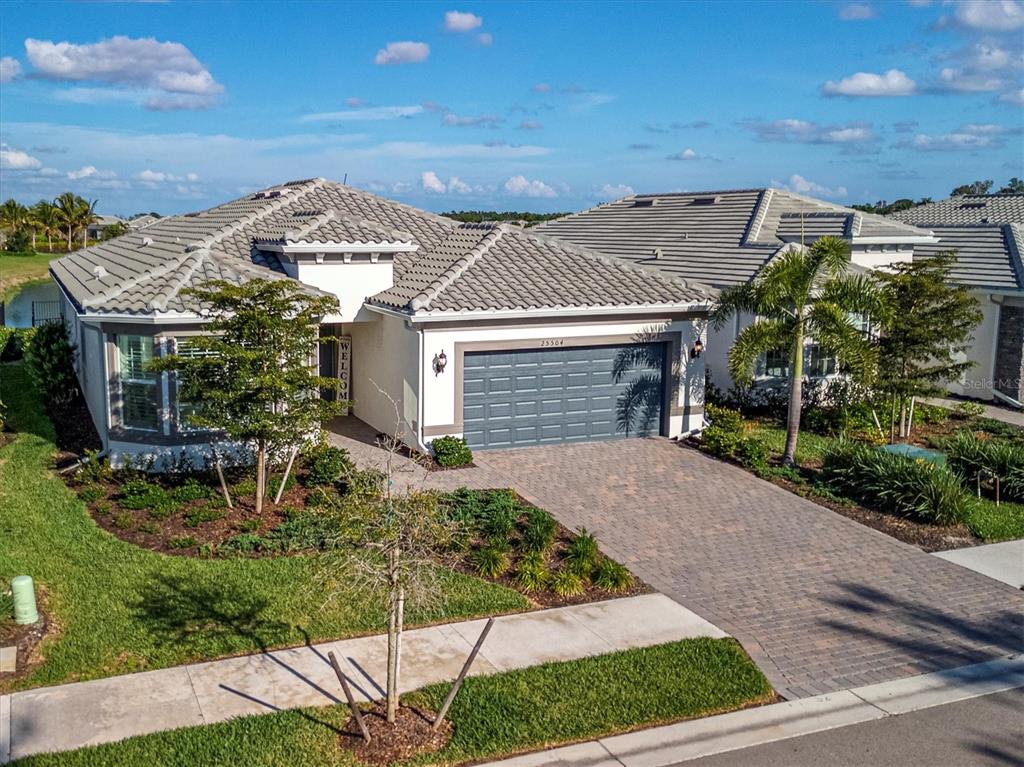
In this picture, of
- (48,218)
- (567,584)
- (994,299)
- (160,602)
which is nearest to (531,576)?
(567,584)

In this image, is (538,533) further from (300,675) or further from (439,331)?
(439,331)

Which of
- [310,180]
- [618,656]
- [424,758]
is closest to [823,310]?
[618,656]

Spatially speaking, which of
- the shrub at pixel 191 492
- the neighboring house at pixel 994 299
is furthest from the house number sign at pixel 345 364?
the neighboring house at pixel 994 299

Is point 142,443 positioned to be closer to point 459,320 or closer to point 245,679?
point 459,320

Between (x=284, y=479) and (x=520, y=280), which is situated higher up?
(x=520, y=280)

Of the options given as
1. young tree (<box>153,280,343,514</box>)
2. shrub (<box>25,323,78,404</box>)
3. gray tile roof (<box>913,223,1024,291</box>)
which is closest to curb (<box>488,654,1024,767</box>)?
young tree (<box>153,280,343,514</box>)
